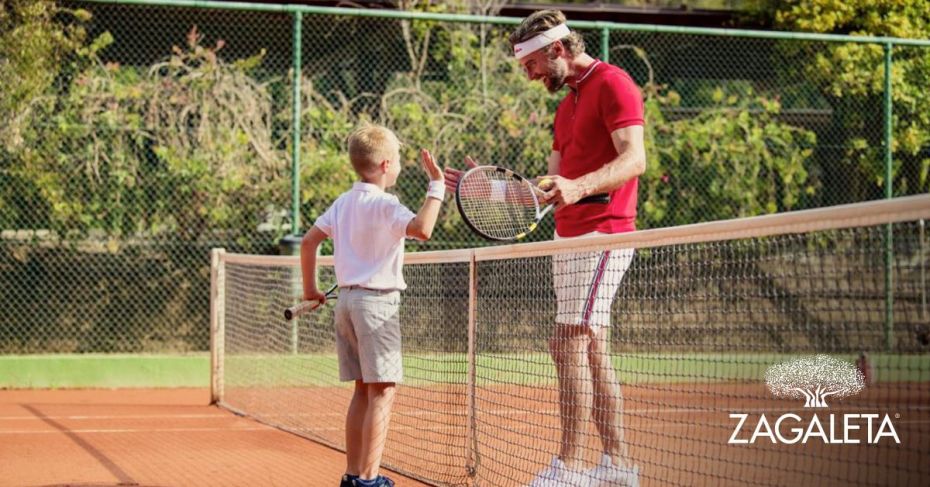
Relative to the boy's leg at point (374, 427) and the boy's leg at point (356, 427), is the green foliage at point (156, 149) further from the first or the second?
the boy's leg at point (374, 427)

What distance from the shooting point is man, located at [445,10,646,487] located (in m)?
4.05

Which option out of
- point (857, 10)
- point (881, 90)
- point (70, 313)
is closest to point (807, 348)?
point (881, 90)

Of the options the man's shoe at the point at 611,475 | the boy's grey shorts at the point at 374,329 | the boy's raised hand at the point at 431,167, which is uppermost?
the boy's raised hand at the point at 431,167

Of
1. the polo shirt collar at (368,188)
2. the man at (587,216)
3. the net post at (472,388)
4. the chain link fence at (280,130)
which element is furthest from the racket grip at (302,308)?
the chain link fence at (280,130)

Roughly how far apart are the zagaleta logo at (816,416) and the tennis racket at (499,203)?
1721 mm

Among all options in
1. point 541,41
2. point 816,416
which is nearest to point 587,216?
point 541,41

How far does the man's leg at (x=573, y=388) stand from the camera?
414 cm

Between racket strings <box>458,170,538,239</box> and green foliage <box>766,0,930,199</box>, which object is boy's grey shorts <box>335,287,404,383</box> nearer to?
racket strings <box>458,170,538,239</box>

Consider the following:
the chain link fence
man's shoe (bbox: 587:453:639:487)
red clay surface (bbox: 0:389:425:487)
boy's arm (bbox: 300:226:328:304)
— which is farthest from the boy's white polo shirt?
the chain link fence

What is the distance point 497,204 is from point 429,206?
45 cm

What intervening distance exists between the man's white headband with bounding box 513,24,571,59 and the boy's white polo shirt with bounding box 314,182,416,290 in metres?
0.68

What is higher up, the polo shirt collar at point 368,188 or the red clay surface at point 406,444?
the polo shirt collar at point 368,188

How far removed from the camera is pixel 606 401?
4.09 meters

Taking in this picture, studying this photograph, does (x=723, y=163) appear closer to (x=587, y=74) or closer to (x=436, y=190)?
(x=587, y=74)
